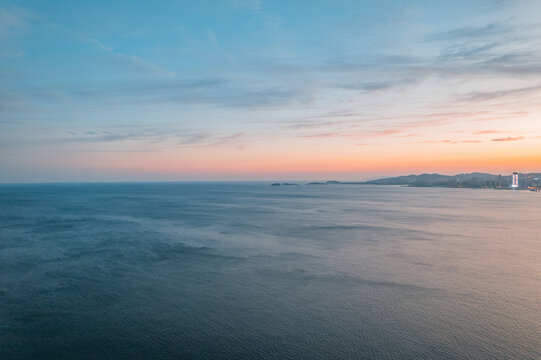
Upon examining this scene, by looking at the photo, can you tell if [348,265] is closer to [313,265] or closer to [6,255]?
[313,265]

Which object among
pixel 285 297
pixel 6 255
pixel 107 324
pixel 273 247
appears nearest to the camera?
pixel 107 324

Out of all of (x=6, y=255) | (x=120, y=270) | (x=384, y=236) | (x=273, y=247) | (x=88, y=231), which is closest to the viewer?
(x=120, y=270)

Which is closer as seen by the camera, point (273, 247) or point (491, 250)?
point (491, 250)

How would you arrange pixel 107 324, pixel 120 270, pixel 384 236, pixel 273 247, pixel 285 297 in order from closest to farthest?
pixel 107 324 < pixel 285 297 < pixel 120 270 < pixel 273 247 < pixel 384 236

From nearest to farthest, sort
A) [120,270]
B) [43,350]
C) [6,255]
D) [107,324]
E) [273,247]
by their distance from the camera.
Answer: [43,350] → [107,324] → [120,270] → [6,255] → [273,247]

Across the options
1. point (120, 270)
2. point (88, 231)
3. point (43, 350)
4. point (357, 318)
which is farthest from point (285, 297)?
point (88, 231)

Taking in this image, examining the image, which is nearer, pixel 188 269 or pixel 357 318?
pixel 357 318

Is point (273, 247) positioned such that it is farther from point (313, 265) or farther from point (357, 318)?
point (357, 318)

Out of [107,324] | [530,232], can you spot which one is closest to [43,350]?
[107,324]
